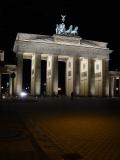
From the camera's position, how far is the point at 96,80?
98.6 metres

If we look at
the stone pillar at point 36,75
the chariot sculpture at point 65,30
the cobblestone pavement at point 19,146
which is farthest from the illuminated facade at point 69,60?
the cobblestone pavement at point 19,146

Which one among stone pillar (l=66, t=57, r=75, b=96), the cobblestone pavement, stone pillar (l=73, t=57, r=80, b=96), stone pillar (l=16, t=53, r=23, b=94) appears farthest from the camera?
stone pillar (l=66, t=57, r=75, b=96)

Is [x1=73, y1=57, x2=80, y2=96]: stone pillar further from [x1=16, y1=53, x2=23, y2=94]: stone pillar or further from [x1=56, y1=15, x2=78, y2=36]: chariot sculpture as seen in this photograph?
[x1=16, y1=53, x2=23, y2=94]: stone pillar

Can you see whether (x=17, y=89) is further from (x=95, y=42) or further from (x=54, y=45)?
(x=95, y=42)

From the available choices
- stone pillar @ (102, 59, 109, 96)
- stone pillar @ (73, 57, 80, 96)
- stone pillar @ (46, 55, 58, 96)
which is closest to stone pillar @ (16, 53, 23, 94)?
stone pillar @ (46, 55, 58, 96)

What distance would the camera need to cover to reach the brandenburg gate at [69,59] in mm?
84875

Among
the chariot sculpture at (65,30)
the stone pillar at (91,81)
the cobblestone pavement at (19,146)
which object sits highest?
the chariot sculpture at (65,30)

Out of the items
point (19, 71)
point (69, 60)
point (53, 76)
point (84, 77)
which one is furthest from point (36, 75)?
point (84, 77)

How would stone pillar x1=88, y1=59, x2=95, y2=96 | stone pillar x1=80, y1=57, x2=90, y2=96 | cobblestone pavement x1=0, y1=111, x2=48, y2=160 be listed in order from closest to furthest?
cobblestone pavement x1=0, y1=111, x2=48, y2=160, stone pillar x1=88, y1=59, x2=95, y2=96, stone pillar x1=80, y1=57, x2=90, y2=96

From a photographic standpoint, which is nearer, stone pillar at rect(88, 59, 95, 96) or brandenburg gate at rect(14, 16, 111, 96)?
brandenburg gate at rect(14, 16, 111, 96)

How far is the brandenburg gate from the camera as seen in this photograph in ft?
278

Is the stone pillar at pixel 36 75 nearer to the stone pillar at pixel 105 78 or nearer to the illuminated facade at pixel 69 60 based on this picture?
the illuminated facade at pixel 69 60

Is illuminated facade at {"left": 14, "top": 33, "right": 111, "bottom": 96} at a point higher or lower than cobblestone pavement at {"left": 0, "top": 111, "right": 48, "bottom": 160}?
higher

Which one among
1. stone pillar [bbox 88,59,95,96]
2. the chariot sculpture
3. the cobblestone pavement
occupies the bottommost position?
the cobblestone pavement
